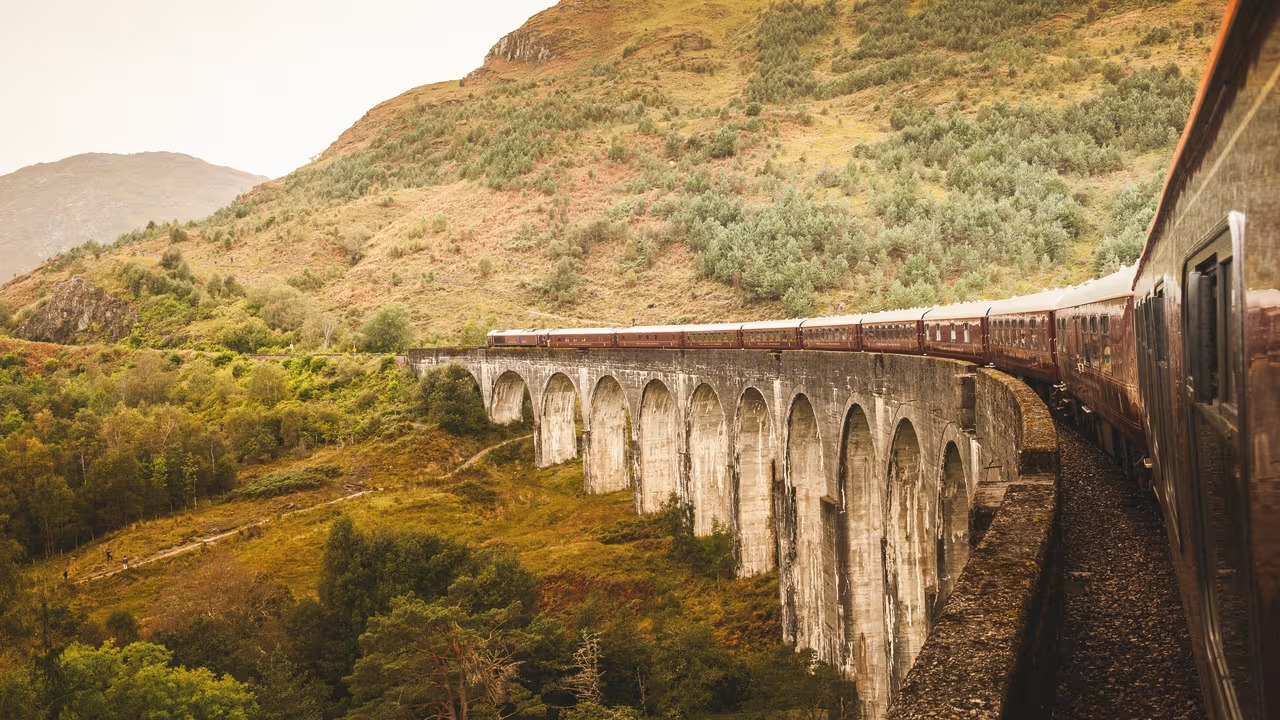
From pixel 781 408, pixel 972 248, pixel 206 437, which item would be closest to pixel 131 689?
pixel 781 408

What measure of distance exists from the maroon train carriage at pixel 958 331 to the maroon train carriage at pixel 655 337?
456 inches

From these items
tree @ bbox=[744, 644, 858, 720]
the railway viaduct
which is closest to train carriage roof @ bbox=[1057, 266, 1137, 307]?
the railway viaduct

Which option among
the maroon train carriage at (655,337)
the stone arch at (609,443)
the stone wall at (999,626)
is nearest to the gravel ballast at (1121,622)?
the stone wall at (999,626)

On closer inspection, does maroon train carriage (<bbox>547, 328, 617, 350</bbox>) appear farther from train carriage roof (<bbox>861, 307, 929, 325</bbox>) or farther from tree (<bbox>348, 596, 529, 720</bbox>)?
tree (<bbox>348, 596, 529, 720</bbox>)

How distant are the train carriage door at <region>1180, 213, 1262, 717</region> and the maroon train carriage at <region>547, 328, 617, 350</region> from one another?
30399 millimetres

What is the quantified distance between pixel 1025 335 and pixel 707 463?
49.7ft

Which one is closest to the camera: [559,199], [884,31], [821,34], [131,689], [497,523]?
[131,689]

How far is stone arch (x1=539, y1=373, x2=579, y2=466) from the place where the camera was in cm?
3947

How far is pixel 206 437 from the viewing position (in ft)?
128

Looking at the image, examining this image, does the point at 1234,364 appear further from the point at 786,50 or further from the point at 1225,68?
the point at 786,50

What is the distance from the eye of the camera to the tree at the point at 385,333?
5909 cm

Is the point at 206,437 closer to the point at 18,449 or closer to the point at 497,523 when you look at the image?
the point at 18,449

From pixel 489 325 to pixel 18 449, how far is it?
28.3 metres

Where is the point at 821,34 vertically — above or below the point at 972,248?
above
